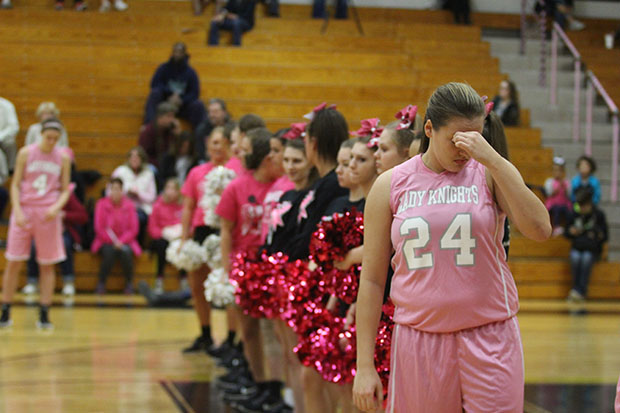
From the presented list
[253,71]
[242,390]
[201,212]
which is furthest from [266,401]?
[253,71]

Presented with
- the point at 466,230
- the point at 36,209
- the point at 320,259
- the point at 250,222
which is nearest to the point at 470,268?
the point at 466,230

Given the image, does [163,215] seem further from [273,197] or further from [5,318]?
[273,197]

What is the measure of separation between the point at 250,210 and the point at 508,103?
7.35m

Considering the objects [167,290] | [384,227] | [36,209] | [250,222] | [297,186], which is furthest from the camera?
[167,290]

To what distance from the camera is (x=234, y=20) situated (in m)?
13.4

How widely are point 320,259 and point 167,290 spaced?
6586 mm

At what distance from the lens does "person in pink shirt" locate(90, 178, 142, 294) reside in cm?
983

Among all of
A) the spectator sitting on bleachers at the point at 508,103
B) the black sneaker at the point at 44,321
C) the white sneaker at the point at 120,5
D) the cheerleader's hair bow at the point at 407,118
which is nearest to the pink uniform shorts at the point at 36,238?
the black sneaker at the point at 44,321

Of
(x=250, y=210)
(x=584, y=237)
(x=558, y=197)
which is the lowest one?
(x=584, y=237)

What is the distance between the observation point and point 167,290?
32.6 feet

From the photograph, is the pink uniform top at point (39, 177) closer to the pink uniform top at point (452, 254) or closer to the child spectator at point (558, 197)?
the pink uniform top at point (452, 254)

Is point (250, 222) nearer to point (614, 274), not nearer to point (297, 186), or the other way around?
point (297, 186)

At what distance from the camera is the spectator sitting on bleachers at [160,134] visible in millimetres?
10906

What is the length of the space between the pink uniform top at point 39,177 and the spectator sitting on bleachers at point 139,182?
2709mm
